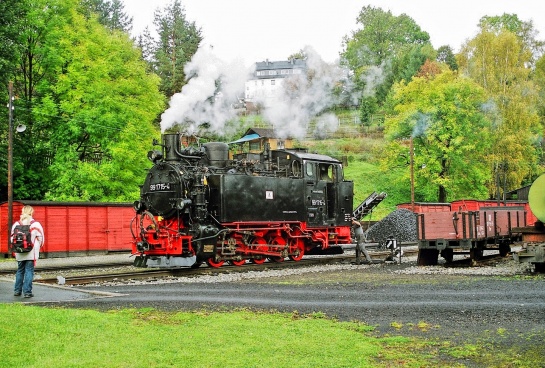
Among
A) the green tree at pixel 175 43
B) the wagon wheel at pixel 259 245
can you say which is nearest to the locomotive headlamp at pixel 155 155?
the wagon wheel at pixel 259 245

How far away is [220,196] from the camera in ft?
57.9

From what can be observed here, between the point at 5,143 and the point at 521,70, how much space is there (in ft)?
124

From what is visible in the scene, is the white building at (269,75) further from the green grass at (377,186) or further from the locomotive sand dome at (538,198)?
the locomotive sand dome at (538,198)

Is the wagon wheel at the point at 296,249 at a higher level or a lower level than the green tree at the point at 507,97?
lower

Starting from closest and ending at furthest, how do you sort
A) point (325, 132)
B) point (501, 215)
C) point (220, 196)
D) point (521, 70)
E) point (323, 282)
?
point (323, 282), point (220, 196), point (501, 215), point (521, 70), point (325, 132)

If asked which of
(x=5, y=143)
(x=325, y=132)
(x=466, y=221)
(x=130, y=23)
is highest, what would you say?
(x=130, y=23)

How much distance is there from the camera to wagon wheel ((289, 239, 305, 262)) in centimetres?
2017

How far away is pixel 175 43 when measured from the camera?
151 ft

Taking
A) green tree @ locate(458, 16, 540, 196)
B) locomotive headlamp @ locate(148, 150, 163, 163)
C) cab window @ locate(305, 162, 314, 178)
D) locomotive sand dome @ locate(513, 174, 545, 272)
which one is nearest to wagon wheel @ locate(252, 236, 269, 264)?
cab window @ locate(305, 162, 314, 178)

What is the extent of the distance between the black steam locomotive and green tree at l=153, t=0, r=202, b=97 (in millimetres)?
22575

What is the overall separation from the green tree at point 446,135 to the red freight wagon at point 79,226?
72.1 ft

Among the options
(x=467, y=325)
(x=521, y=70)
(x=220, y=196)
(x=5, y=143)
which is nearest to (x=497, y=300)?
(x=467, y=325)

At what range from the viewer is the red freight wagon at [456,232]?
17844 mm

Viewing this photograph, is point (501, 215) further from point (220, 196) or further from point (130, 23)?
point (130, 23)
